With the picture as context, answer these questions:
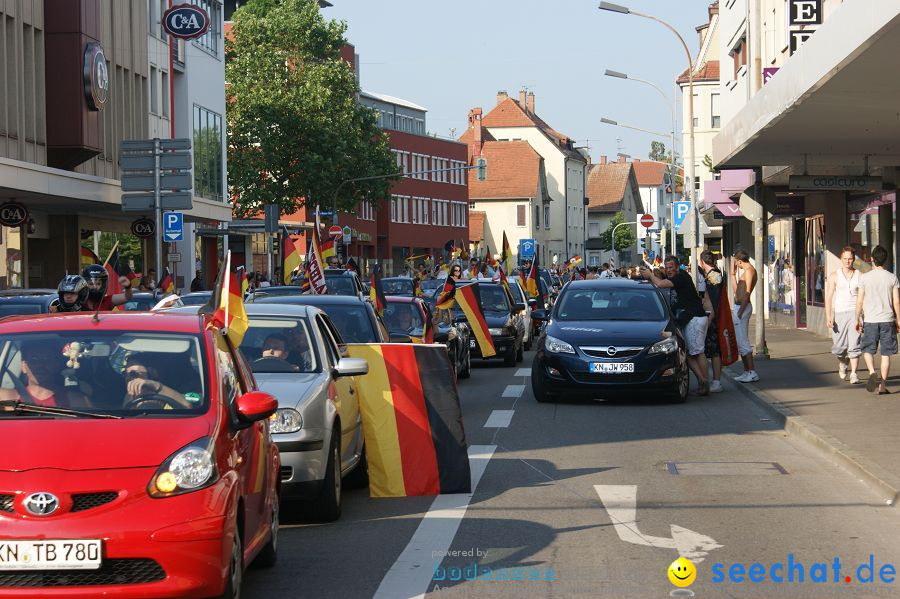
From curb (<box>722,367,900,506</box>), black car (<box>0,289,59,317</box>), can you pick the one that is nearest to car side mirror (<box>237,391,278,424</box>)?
curb (<box>722,367,900,506</box>)

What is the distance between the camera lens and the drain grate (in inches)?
475

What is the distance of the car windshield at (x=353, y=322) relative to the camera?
14477mm

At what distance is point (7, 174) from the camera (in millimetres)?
29797

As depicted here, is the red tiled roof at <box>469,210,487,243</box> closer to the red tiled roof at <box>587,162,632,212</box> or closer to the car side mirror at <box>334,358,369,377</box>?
the red tiled roof at <box>587,162,632,212</box>

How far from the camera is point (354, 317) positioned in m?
14.7

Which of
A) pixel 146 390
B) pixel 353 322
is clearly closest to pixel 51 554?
pixel 146 390

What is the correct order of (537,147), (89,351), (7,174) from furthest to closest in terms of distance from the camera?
(537,147), (7,174), (89,351)

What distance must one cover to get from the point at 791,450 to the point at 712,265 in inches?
304

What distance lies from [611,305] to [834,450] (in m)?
6.85

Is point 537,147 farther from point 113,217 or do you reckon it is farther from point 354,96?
point 113,217

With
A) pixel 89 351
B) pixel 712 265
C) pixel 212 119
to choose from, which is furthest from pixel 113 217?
pixel 89 351

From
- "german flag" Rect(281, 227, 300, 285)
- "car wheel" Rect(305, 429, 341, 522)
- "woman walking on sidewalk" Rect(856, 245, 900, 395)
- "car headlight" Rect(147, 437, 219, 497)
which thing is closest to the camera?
"car headlight" Rect(147, 437, 219, 497)

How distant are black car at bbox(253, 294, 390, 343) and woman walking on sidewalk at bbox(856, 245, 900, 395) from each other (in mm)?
6996

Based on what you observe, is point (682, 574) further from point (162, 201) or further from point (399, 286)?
point (399, 286)
